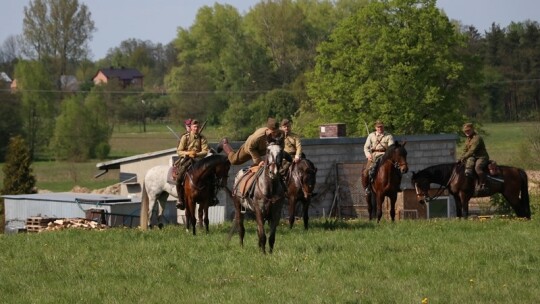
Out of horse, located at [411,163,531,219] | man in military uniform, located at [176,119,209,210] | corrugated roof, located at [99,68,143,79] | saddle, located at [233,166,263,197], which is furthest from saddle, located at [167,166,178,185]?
corrugated roof, located at [99,68,143,79]

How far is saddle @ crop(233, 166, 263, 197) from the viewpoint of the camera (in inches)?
792

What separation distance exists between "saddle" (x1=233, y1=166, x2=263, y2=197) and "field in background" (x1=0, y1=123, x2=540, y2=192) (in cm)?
4900

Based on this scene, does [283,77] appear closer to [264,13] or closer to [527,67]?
[264,13]

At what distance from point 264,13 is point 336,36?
58.5 metres

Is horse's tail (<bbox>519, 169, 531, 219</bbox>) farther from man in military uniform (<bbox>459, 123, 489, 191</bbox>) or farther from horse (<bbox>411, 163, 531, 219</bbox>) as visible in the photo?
man in military uniform (<bbox>459, 123, 489, 191</bbox>)

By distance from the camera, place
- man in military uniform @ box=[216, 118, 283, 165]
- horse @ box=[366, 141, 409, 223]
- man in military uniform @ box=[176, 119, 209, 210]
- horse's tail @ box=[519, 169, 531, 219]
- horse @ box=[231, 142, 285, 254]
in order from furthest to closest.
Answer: horse's tail @ box=[519, 169, 531, 219] → horse @ box=[366, 141, 409, 223] → man in military uniform @ box=[176, 119, 209, 210] → man in military uniform @ box=[216, 118, 283, 165] → horse @ box=[231, 142, 285, 254]

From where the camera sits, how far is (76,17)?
15088 centimetres

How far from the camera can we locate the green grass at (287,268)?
1550cm

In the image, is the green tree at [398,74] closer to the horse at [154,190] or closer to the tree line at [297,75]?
the tree line at [297,75]

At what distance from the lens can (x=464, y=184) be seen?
29.5 meters

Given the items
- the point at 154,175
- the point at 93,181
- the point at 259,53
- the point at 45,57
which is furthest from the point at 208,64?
the point at 154,175

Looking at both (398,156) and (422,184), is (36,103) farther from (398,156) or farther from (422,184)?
(398,156)

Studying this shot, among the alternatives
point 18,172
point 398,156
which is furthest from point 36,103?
point 398,156

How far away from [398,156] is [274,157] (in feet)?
29.2
